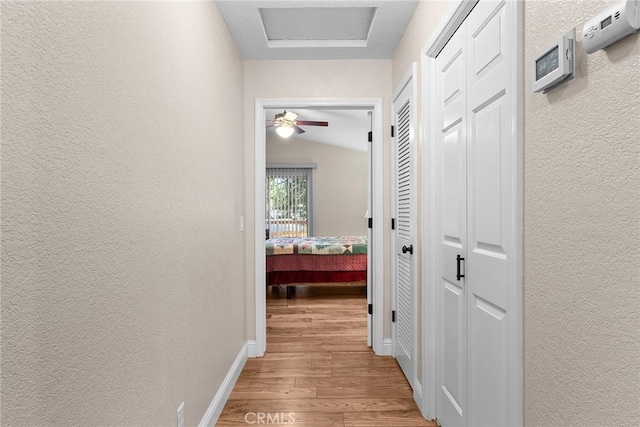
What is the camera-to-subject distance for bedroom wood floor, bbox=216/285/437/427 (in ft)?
6.78

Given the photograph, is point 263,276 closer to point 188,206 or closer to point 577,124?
point 188,206

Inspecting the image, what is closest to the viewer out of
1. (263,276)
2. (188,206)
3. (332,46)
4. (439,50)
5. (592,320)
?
(592,320)

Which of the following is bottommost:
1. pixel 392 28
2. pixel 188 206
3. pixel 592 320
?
pixel 592 320

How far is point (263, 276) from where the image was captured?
2.96 m

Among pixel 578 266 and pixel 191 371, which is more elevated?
pixel 578 266

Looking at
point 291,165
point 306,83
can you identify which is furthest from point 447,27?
point 291,165

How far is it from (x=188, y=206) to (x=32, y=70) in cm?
93

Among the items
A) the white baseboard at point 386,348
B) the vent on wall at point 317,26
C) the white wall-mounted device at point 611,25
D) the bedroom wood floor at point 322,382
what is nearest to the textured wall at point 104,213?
the bedroom wood floor at point 322,382

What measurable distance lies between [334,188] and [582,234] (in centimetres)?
713

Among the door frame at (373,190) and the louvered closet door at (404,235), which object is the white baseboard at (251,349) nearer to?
the door frame at (373,190)

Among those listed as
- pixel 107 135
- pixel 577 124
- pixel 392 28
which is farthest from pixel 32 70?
pixel 392 28

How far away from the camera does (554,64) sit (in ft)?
3.03

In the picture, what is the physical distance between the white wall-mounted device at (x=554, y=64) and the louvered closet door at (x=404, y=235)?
1234 mm

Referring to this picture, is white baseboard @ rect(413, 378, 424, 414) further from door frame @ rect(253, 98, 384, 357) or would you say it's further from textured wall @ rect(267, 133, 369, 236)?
textured wall @ rect(267, 133, 369, 236)
